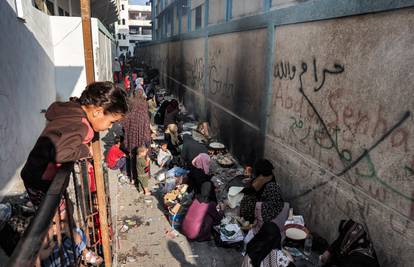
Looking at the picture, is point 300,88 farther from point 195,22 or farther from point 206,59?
point 195,22

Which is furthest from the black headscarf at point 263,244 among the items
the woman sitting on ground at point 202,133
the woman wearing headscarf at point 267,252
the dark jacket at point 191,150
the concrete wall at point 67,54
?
the concrete wall at point 67,54

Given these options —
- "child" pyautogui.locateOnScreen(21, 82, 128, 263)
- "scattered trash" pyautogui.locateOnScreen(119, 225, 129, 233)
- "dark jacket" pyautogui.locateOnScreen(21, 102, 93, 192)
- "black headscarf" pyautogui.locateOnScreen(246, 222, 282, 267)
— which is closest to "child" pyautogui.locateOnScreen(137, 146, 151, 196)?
"scattered trash" pyautogui.locateOnScreen(119, 225, 129, 233)

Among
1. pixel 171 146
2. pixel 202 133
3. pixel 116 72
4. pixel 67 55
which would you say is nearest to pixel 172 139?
pixel 171 146

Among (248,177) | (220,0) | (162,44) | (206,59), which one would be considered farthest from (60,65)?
(162,44)

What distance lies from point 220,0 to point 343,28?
5.68 meters

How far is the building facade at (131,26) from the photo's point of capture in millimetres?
55781

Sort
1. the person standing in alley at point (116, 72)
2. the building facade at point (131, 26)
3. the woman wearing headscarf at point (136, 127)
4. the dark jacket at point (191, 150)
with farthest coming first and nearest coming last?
the building facade at point (131, 26) → the person standing in alley at point (116, 72) → the woman wearing headscarf at point (136, 127) → the dark jacket at point (191, 150)

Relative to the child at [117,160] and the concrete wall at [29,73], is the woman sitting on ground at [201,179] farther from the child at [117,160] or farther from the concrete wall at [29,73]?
the concrete wall at [29,73]

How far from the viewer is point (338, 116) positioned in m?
3.72

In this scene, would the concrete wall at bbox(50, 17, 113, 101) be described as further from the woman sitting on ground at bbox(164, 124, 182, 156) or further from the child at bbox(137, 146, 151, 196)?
the child at bbox(137, 146, 151, 196)

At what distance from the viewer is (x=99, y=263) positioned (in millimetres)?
2754

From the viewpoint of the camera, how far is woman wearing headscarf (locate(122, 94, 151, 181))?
5.98 metres

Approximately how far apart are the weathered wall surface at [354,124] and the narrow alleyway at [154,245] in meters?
1.48

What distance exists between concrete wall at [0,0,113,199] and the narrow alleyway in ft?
6.94
